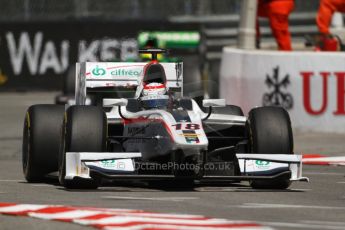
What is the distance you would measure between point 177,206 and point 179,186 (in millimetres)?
2423

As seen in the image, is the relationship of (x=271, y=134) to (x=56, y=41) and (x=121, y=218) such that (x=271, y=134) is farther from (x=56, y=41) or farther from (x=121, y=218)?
(x=56, y=41)

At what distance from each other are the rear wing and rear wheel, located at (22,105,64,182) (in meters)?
A: 1.33

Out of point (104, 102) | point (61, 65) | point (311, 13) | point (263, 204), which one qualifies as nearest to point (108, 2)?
point (61, 65)

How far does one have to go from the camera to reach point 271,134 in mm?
14273

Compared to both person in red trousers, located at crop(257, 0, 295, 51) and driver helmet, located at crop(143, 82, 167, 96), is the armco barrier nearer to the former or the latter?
person in red trousers, located at crop(257, 0, 295, 51)

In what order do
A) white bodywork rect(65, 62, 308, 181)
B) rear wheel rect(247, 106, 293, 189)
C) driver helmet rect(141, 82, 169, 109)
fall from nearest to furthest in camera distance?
white bodywork rect(65, 62, 308, 181)
rear wheel rect(247, 106, 293, 189)
driver helmet rect(141, 82, 169, 109)

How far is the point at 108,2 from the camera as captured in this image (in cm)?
3791

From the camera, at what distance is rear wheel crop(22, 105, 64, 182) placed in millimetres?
15117

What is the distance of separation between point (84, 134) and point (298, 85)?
997cm

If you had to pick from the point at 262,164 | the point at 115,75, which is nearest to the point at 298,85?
the point at 115,75

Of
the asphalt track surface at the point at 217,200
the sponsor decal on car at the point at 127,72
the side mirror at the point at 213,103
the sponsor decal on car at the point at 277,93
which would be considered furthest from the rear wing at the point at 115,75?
the sponsor decal on car at the point at 277,93

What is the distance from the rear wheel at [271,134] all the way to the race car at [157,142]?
1 cm

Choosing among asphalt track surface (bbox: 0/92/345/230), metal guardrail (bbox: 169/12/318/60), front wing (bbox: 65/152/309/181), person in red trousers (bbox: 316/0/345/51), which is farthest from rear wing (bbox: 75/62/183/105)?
metal guardrail (bbox: 169/12/318/60)

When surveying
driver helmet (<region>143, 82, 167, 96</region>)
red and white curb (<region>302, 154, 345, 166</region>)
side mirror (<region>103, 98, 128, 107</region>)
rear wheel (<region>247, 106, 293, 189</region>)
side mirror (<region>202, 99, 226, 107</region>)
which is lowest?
red and white curb (<region>302, 154, 345, 166</region>)
